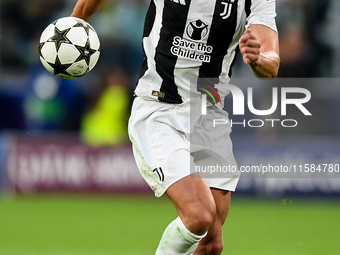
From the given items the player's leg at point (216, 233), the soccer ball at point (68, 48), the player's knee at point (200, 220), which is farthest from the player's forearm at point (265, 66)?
the soccer ball at point (68, 48)

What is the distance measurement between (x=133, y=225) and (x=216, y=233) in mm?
3886

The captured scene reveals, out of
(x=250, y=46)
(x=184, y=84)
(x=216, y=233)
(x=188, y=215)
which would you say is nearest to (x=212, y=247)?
(x=216, y=233)

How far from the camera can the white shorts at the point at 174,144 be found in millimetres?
4516

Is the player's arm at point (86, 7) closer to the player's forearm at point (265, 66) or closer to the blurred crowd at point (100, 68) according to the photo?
the player's forearm at point (265, 66)

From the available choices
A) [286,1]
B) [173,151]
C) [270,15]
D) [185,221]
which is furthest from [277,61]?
[286,1]

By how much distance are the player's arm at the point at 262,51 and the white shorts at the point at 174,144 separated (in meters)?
0.72

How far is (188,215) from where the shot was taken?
432 centimetres

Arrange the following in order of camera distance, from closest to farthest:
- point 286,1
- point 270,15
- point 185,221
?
point 185,221, point 270,15, point 286,1

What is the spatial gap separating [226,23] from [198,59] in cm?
33

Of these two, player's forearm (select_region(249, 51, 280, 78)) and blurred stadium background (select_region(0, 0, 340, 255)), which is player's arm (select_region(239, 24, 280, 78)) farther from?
blurred stadium background (select_region(0, 0, 340, 255))

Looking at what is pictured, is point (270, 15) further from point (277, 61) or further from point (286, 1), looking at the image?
point (286, 1)

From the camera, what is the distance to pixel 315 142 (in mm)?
10500

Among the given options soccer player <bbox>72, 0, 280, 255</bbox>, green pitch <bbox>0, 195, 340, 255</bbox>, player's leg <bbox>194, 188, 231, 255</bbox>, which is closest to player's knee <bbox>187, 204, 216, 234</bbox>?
soccer player <bbox>72, 0, 280, 255</bbox>

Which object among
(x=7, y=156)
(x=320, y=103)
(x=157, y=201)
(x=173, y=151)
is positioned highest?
(x=173, y=151)
